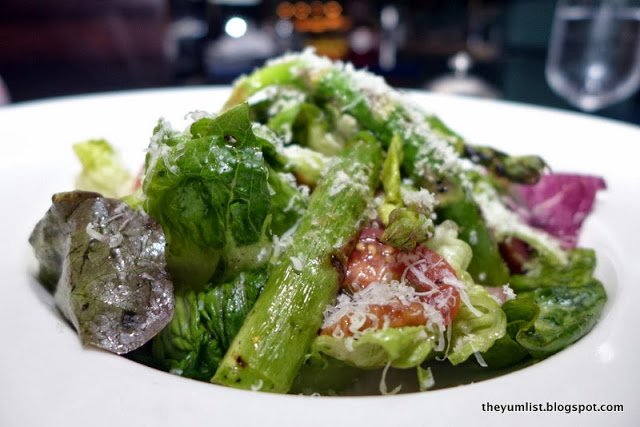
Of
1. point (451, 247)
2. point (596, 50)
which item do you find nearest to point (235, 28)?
point (596, 50)

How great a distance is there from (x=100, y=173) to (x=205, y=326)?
0.98 metres

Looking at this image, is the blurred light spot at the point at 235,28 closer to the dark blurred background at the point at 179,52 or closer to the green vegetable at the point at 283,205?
the dark blurred background at the point at 179,52

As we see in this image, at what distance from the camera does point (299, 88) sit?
2029 mm

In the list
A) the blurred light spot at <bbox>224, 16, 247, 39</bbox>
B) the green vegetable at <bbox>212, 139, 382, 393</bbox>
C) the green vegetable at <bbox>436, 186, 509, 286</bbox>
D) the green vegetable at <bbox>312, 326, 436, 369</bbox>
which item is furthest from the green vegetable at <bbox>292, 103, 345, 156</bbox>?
the blurred light spot at <bbox>224, 16, 247, 39</bbox>

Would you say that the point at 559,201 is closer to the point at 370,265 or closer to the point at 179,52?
the point at 370,265

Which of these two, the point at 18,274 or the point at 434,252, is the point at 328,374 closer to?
the point at 434,252

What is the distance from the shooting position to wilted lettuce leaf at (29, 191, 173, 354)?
1.33m

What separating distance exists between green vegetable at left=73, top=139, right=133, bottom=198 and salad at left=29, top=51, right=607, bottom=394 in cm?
55

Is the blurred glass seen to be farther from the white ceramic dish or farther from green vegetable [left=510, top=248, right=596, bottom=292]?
green vegetable [left=510, top=248, right=596, bottom=292]

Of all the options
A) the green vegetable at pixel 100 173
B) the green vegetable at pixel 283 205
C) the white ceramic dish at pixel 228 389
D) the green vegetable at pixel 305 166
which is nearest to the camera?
the white ceramic dish at pixel 228 389

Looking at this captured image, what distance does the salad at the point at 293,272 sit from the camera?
4.36ft

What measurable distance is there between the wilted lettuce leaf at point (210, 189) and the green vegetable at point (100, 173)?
762 mm

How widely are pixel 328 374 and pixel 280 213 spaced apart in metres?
0.44

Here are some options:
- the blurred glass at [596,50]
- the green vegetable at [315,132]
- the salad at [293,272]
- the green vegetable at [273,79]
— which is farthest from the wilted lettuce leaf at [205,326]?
the blurred glass at [596,50]
